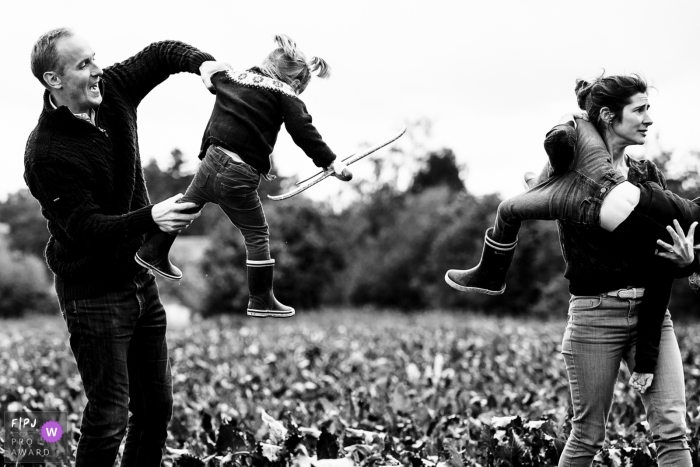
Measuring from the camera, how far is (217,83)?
3475 millimetres

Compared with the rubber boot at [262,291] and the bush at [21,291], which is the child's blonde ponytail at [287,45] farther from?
the bush at [21,291]

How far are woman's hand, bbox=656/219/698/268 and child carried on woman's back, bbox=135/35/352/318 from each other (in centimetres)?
136

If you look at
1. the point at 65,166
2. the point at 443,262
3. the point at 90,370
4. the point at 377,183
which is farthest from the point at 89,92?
the point at 377,183

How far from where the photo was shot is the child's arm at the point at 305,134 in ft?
10.9

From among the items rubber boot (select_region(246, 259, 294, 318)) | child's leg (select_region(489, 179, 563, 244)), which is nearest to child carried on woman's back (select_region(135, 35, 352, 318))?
rubber boot (select_region(246, 259, 294, 318))

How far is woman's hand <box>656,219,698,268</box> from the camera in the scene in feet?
11.2

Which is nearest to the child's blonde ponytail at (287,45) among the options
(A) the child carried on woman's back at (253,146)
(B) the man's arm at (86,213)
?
(A) the child carried on woman's back at (253,146)

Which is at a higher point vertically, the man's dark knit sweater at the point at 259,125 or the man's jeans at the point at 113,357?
the man's dark knit sweater at the point at 259,125

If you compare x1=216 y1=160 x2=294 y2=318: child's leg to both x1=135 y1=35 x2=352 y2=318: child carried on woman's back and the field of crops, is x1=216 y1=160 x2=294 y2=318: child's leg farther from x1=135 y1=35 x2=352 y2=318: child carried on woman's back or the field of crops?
the field of crops

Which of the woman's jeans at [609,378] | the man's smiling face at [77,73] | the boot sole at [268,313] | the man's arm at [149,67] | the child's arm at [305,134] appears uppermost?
the man's arm at [149,67]

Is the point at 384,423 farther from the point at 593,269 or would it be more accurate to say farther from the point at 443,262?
the point at 443,262

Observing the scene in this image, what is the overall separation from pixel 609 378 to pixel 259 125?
186cm

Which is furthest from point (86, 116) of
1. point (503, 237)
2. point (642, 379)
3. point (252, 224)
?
point (642, 379)

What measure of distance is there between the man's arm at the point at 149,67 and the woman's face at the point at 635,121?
74.4 inches
